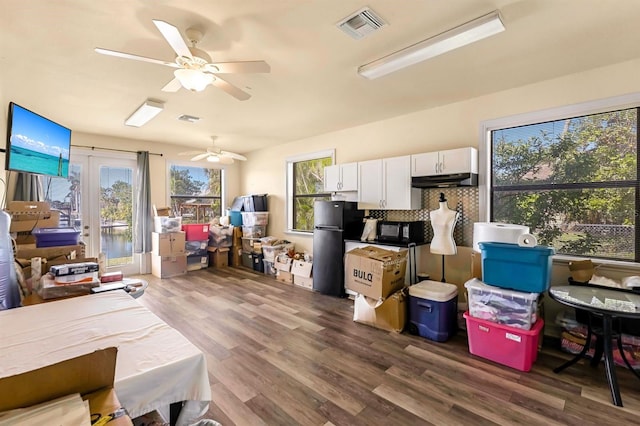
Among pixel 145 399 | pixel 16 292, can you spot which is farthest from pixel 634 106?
pixel 16 292

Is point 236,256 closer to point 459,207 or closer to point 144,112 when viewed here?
point 144,112

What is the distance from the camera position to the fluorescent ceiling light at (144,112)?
11.8 ft

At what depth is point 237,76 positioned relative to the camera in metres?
3.00

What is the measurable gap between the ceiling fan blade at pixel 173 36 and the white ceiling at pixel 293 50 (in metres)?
0.25

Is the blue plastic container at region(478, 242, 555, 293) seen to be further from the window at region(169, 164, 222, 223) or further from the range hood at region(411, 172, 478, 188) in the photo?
the window at region(169, 164, 222, 223)

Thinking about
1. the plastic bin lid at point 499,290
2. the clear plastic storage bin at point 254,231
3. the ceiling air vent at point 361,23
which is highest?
the ceiling air vent at point 361,23

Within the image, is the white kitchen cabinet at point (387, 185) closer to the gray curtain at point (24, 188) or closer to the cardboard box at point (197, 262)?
the cardboard box at point (197, 262)

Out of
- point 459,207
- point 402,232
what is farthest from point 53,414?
point 459,207

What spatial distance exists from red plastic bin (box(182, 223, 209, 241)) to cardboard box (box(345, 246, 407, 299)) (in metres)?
3.87

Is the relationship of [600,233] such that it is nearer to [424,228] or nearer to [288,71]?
[424,228]

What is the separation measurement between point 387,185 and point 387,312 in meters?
1.71

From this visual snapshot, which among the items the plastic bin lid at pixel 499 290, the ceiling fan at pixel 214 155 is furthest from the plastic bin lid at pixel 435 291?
the ceiling fan at pixel 214 155

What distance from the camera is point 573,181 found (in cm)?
305

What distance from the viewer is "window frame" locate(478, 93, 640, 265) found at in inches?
109
